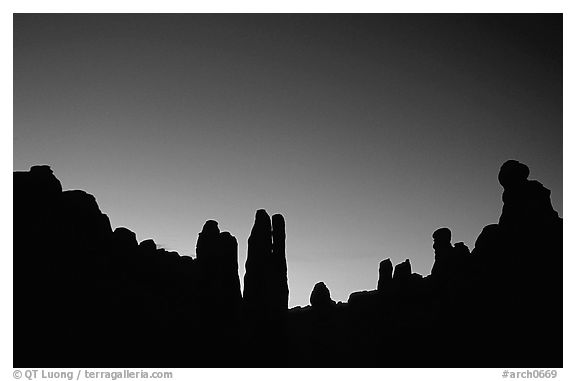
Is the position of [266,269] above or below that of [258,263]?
below

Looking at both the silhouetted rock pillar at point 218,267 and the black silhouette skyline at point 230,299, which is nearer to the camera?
the black silhouette skyline at point 230,299

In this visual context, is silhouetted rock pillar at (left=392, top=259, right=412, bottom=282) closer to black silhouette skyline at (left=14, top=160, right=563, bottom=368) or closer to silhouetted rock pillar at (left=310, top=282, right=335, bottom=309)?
black silhouette skyline at (left=14, top=160, right=563, bottom=368)

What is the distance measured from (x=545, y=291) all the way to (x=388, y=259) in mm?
47580

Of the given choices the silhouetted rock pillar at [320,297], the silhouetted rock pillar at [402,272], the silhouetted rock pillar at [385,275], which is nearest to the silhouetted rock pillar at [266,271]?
the silhouetted rock pillar at [402,272]

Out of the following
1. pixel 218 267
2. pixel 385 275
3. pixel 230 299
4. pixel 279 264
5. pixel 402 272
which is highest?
pixel 279 264

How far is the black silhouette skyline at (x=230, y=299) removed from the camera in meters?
40.8

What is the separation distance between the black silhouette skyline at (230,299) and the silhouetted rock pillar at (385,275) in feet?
53.4

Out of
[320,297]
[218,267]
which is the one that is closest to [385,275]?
[320,297]

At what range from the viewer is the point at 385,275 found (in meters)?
90.7

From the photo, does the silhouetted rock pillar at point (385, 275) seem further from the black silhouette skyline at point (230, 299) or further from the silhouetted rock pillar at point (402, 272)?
the black silhouette skyline at point (230, 299)

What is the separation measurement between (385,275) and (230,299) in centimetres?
3968

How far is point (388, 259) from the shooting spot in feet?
305

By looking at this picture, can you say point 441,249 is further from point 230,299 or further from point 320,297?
point 230,299
